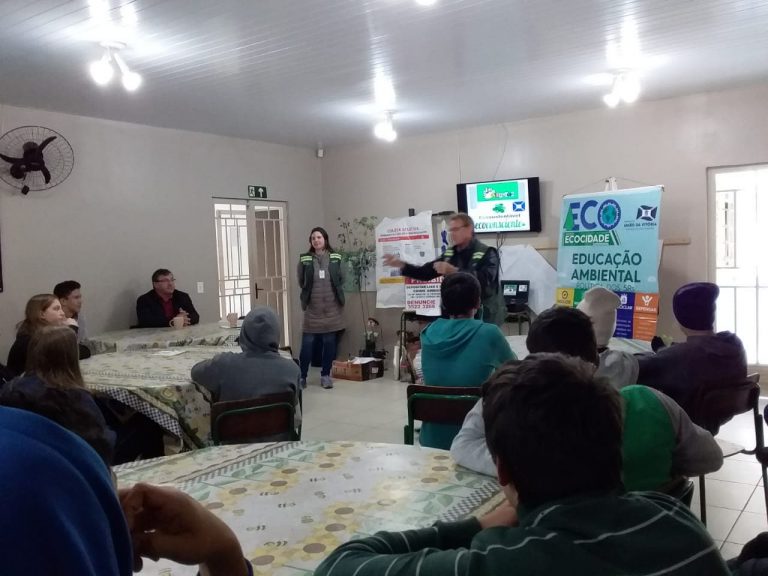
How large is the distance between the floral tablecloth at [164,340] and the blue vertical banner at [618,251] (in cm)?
301

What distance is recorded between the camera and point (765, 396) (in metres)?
5.43

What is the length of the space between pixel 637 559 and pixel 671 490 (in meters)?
0.84

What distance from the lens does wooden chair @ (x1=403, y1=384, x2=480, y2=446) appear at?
2.38 metres

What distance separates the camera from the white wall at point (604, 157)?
545cm

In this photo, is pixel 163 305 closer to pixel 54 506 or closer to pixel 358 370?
pixel 358 370

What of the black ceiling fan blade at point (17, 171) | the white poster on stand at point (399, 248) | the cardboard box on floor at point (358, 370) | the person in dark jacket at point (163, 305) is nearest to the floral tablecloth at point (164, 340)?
the person in dark jacket at point (163, 305)

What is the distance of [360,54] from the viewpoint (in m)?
4.13

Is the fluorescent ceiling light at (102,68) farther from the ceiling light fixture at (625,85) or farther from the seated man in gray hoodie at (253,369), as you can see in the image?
the ceiling light fixture at (625,85)

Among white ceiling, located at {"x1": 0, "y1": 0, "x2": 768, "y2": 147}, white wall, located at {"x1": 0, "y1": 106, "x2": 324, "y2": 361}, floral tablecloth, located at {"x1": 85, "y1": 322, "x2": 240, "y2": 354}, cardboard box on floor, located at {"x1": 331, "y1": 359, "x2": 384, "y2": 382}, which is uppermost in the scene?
white ceiling, located at {"x1": 0, "y1": 0, "x2": 768, "y2": 147}

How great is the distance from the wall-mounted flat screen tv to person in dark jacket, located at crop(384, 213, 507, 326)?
1914mm

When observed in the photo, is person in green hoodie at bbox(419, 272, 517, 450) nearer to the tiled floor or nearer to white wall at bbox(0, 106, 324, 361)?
the tiled floor

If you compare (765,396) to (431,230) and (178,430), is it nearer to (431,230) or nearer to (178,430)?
(431,230)

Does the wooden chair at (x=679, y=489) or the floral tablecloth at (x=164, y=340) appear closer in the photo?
the wooden chair at (x=679, y=489)

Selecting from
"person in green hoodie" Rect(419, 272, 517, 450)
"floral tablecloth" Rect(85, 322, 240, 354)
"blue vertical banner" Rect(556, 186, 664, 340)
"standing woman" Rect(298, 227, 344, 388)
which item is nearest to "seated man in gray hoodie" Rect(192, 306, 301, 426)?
"person in green hoodie" Rect(419, 272, 517, 450)
